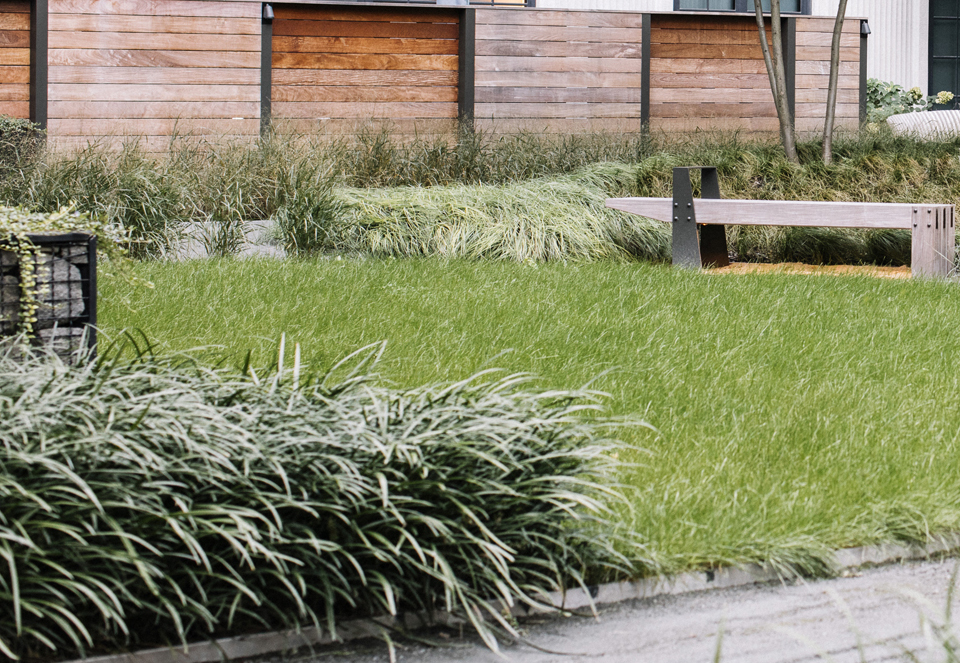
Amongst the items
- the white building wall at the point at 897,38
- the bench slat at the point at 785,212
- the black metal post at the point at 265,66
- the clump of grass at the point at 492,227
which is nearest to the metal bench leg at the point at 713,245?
the bench slat at the point at 785,212

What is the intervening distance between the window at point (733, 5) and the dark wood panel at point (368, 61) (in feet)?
16.1

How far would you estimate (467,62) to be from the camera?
11539 millimetres

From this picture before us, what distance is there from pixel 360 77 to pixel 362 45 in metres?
0.31

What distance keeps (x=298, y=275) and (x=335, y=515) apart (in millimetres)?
4298

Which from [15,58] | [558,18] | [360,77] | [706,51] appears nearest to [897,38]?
[706,51]

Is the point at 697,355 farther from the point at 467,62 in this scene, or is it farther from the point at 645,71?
the point at 645,71

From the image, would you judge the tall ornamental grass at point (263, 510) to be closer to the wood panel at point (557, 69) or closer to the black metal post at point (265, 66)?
the black metal post at point (265, 66)

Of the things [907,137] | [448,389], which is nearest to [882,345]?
[448,389]

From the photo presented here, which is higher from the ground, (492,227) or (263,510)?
(492,227)

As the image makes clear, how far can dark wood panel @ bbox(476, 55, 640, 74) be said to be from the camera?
11648 millimetres

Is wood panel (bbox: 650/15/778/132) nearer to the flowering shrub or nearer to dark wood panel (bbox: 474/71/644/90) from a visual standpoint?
dark wood panel (bbox: 474/71/644/90)

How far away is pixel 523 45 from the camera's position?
11820 mm

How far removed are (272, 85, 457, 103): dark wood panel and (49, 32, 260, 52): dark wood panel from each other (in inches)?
20.2

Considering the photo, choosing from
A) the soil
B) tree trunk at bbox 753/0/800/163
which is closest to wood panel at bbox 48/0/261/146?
tree trunk at bbox 753/0/800/163
